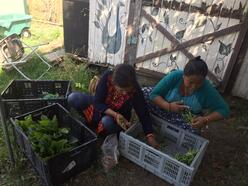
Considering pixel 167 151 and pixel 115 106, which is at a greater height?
pixel 115 106

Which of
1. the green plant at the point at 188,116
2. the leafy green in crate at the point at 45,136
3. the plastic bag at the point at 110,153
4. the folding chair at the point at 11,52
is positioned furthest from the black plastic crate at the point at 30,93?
the green plant at the point at 188,116

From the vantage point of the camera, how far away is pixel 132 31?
423 centimetres

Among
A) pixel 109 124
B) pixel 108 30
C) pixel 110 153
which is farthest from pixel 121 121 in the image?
pixel 108 30

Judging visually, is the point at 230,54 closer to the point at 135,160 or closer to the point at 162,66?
the point at 162,66

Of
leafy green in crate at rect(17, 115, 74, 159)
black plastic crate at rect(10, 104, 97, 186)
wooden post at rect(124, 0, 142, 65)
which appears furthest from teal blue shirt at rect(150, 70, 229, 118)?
wooden post at rect(124, 0, 142, 65)

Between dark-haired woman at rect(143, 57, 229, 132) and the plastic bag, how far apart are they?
627mm

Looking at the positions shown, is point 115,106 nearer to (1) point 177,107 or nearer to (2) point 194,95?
(1) point 177,107

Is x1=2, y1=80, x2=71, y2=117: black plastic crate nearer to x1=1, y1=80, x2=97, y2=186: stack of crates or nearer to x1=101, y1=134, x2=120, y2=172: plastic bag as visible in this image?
x1=1, y1=80, x2=97, y2=186: stack of crates

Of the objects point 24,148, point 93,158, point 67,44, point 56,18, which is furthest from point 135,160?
point 56,18

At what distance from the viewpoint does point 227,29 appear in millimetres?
3791

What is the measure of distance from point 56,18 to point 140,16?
3790mm

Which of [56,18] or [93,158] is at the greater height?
[56,18]

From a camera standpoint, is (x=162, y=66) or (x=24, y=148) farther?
(x=162, y=66)

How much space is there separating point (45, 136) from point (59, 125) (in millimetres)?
595
